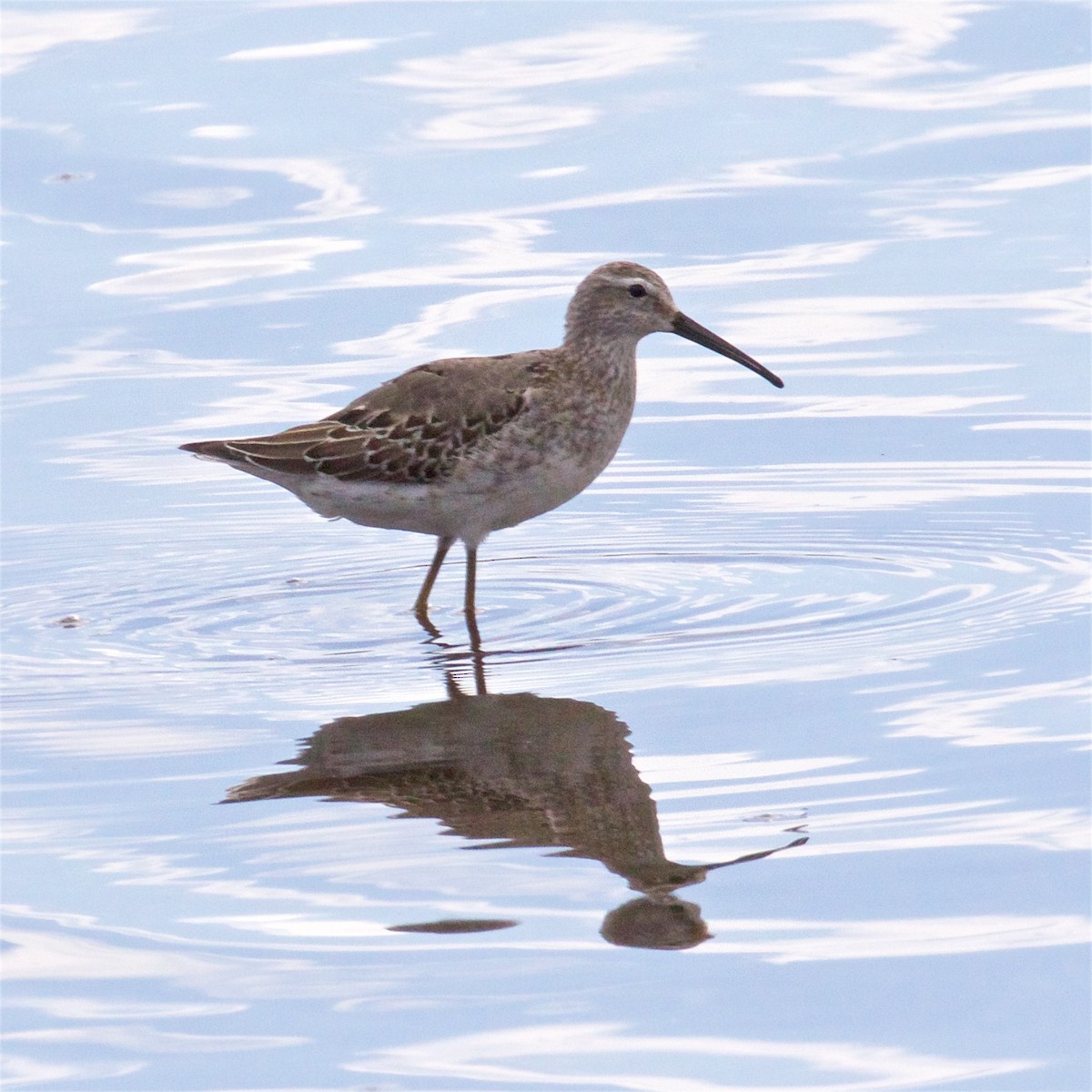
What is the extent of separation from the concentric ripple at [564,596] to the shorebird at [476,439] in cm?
40

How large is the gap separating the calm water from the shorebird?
0.42m

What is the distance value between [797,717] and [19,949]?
2.83m

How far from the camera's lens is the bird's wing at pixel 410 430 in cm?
942

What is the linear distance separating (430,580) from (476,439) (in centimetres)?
69

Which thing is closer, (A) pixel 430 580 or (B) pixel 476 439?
(B) pixel 476 439

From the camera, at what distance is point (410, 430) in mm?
9523

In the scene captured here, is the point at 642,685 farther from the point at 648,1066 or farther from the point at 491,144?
the point at 491,144

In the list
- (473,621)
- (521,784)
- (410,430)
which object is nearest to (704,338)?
(410,430)

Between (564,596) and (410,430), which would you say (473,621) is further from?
(410,430)

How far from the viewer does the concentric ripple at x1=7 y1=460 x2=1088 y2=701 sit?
812cm

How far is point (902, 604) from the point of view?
872cm

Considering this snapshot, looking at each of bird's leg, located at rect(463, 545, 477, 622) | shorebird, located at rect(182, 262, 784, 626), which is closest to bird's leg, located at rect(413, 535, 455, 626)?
shorebird, located at rect(182, 262, 784, 626)

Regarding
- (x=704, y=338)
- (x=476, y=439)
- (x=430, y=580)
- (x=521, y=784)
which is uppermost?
(x=704, y=338)

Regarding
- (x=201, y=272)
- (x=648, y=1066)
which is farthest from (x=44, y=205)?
(x=648, y=1066)
